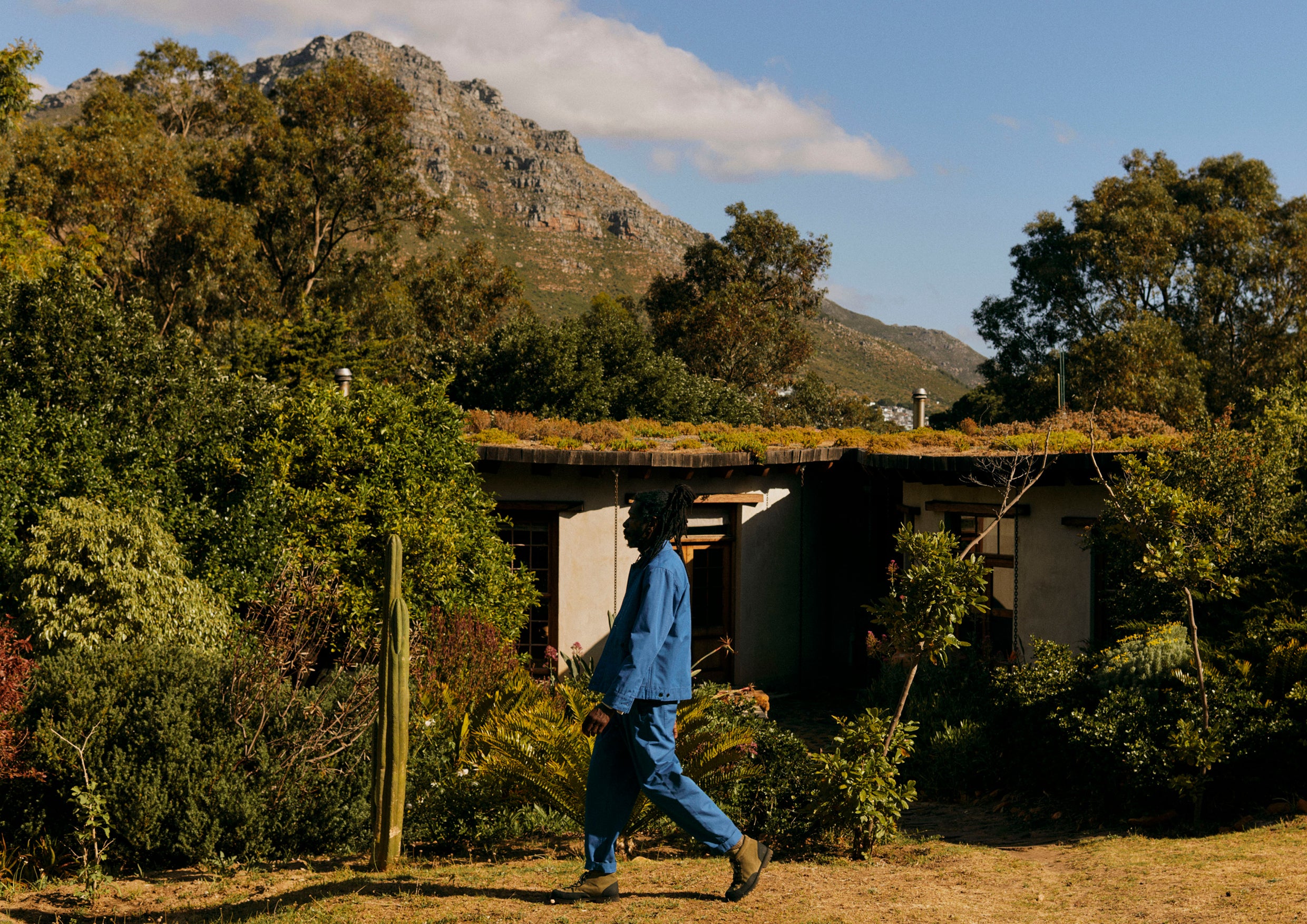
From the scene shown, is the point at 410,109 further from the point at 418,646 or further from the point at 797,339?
the point at 418,646

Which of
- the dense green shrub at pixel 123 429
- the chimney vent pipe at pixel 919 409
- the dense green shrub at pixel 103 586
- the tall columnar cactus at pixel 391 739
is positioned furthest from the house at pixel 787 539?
the tall columnar cactus at pixel 391 739

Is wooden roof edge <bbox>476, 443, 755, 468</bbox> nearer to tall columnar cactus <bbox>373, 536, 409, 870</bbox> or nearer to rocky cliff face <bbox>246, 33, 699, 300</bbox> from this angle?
tall columnar cactus <bbox>373, 536, 409, 870</bbox>

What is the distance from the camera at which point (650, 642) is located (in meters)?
4.41

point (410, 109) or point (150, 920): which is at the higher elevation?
point (410, 109)

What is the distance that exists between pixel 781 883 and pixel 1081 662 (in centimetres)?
448

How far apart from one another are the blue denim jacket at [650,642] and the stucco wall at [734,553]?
7.74 m

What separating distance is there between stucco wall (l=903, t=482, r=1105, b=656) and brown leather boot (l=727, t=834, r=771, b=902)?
6948mm

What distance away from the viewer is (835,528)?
15172 mm

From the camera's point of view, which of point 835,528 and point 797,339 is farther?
point 797,339

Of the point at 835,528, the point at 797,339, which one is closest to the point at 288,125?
the point at 797,339

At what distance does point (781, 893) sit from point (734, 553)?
8.86 m

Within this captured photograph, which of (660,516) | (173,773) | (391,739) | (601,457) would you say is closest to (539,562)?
(601,457)

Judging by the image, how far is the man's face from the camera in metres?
4.63

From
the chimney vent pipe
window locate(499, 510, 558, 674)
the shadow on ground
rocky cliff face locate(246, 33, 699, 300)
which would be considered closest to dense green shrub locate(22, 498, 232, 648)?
the shadow on ground
